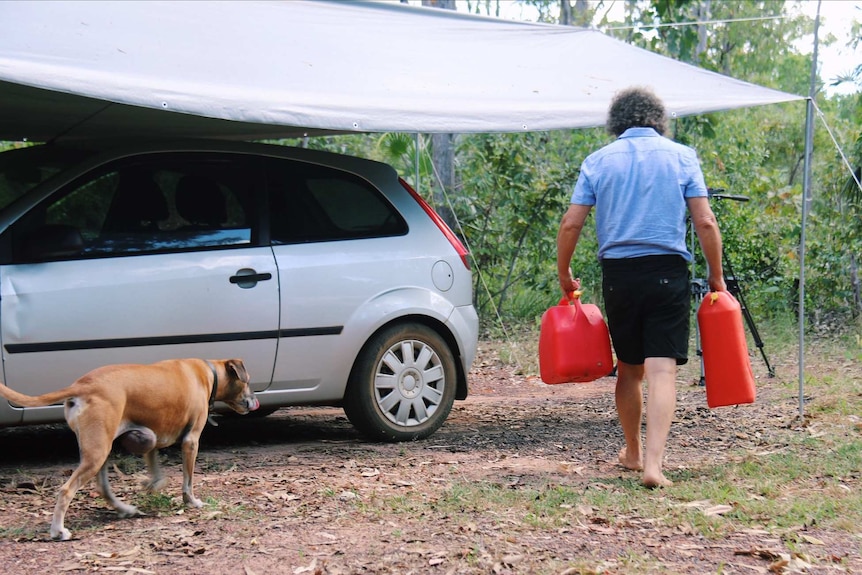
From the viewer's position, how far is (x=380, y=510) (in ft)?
15.0

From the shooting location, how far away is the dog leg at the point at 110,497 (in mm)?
4422

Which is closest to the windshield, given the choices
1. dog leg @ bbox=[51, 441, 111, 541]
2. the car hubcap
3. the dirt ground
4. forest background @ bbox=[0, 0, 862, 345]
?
the dirt ground

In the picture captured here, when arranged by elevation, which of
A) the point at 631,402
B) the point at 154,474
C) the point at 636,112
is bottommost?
the point at 154,474

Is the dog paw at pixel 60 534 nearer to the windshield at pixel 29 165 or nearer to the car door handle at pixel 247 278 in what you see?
the car door handle at pixel 247 278

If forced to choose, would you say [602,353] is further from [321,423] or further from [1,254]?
[1,254]

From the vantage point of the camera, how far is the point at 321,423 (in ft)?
23.0

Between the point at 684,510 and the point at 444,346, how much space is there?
6.78 ft

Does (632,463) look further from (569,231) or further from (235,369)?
(235,369)

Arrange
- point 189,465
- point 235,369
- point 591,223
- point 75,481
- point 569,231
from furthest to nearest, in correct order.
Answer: point 591,223 → point 569,231 → point 235,369 → point 189,465 → point 75,481

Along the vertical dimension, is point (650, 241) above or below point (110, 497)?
above

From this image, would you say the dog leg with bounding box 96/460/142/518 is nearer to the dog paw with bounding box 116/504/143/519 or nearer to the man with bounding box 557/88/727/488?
the dog paw with bounding box 116/504/143/519

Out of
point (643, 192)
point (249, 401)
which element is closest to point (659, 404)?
point (643, 192)

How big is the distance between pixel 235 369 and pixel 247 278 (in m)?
0.84

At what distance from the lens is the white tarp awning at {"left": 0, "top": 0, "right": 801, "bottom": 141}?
202 inches
